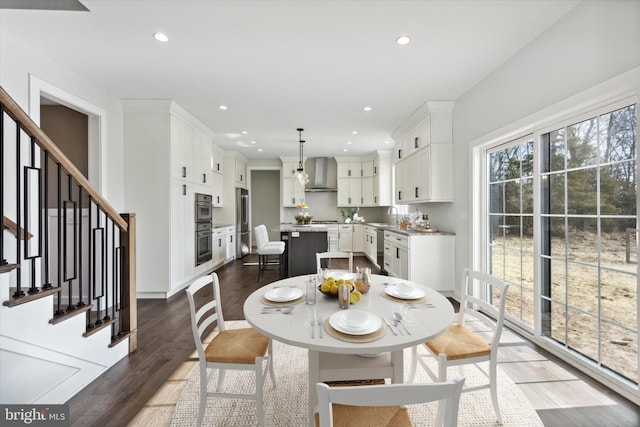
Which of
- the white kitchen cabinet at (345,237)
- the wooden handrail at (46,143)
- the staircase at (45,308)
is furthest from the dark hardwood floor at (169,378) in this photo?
the white kitchen cabinet at (345,237)

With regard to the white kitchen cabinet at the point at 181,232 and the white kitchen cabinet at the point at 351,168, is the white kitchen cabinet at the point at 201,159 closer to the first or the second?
the white kitchen cabinet at the point at 181,232

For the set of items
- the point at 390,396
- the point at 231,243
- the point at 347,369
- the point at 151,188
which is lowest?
the point at 347,369

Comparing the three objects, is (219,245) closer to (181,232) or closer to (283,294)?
(181,232)

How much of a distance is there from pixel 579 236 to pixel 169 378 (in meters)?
3.29

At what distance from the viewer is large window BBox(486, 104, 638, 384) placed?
1.89 meters

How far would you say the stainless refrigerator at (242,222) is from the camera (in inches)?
273

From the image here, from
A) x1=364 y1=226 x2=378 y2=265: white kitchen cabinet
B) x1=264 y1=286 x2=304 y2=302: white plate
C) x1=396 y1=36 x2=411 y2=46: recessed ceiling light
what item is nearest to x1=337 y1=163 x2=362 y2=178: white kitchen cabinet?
x1=364 y1=226 x2=378 y2=265: white kitchen cabinet

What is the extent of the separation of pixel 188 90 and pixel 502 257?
4.15 metres

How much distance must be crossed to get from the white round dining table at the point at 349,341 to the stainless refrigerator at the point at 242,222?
5370 millimetres

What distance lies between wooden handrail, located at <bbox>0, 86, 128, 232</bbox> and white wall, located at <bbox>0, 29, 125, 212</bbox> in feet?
4.26

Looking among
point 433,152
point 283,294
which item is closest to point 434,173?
point 433,152

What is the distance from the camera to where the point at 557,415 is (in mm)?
1702

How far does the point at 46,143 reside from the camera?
5.80 feet

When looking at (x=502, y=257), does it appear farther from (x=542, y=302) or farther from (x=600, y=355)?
(x=600, y=355)
